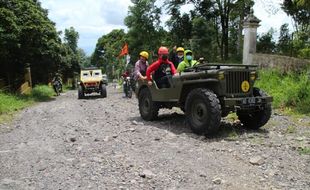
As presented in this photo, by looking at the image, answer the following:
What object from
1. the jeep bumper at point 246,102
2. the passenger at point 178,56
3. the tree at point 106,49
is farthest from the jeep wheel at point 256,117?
the tree at point 106,49

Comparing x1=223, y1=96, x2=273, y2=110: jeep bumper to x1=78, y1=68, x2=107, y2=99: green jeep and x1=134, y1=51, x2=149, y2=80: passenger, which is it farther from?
x1=78, y1=68, x2=107, y2=99: green jeep

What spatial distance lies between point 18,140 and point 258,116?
5060 millimetres

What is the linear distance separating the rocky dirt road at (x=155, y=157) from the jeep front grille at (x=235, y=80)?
88 centimetres

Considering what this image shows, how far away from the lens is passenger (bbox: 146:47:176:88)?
33.3ft

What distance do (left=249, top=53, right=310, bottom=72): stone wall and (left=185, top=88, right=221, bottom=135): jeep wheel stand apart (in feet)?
23.1

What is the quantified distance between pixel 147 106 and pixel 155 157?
13.4 feet

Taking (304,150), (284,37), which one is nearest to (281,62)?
(304,150)

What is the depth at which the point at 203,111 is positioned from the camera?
801 centimetres

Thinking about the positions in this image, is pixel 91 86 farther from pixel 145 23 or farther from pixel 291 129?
pixel 291 129

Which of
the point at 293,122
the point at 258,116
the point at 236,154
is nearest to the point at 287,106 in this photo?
the point at 293,122

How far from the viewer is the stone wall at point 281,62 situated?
14.4 metres

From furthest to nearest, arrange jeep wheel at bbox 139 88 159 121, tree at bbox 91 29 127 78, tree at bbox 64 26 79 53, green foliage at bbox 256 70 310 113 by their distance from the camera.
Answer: tree at bbox 91 29 127 78 → tree at bbox 64 26 79 53 → green foliage at bbox 256 70 310 113 → jeep wheel at bbox 139 88 159 121

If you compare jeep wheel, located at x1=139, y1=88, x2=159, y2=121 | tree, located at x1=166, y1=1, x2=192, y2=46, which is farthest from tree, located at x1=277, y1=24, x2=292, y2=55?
jeep wheel, located at x1=139, y1=88, x2=159, y2=121

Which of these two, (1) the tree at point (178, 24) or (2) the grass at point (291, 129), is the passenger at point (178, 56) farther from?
(1) the tree at point (178, 24)
